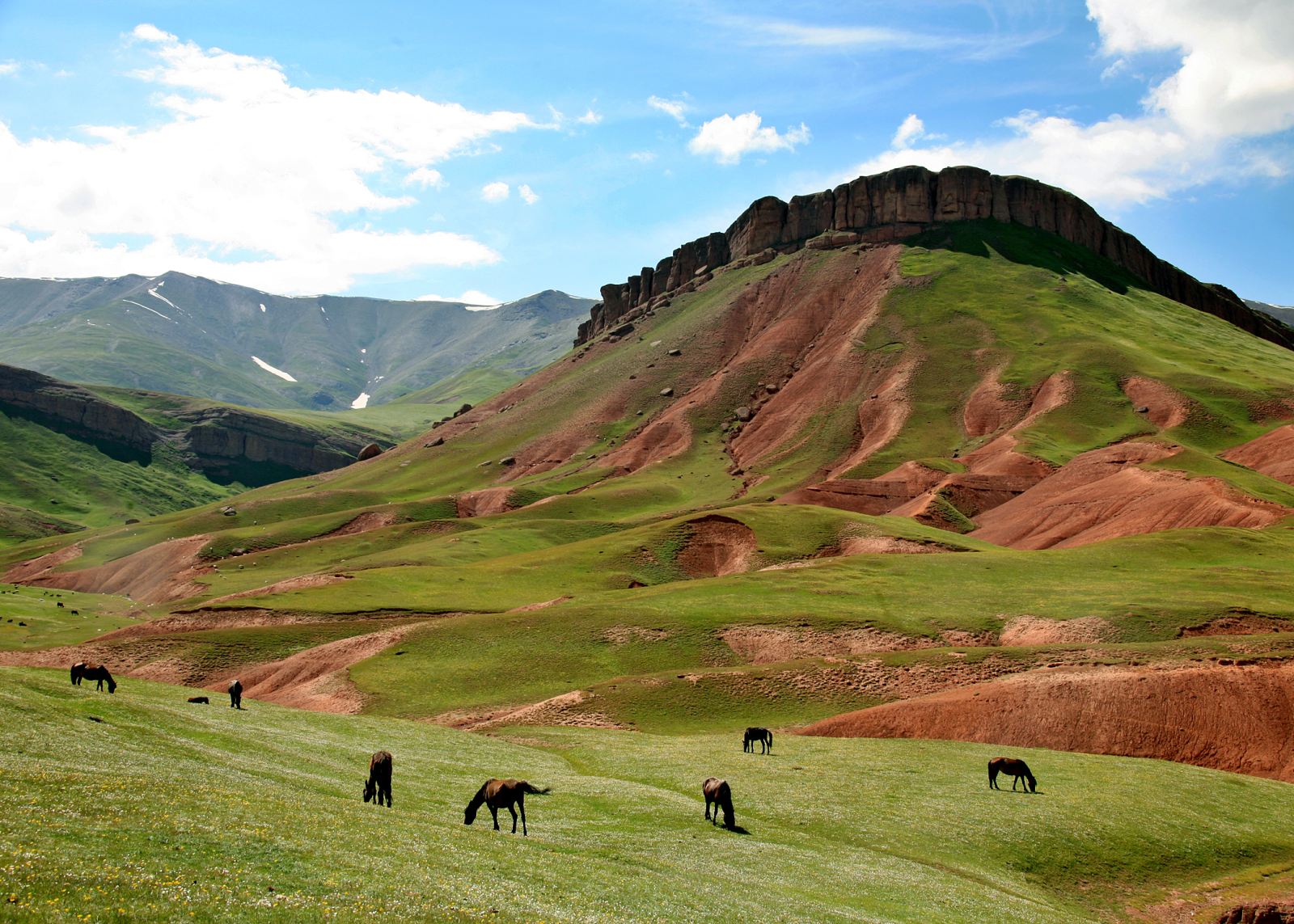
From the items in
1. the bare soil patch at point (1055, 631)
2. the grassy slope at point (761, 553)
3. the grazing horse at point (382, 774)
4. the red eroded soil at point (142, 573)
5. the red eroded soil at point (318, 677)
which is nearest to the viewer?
the grazing horse at point (382, 774)

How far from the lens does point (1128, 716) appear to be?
162 ft

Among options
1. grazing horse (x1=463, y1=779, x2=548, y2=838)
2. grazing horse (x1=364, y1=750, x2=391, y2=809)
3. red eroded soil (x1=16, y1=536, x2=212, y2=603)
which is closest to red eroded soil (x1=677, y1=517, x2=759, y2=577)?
red eroded soil (x1=16, y1=536, x2=212, y2=603)

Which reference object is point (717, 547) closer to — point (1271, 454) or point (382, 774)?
point (382, 774)

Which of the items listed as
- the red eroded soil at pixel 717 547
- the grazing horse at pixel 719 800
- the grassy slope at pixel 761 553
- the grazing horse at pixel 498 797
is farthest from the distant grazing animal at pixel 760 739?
the red eroded soil at pixel 717 547

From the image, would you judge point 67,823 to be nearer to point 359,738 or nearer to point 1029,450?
point 359,738

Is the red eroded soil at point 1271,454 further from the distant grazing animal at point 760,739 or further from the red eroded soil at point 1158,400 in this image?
the distant grazing animal at point 760,739

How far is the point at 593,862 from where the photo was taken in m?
24.4

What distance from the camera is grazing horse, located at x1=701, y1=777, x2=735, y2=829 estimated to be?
30891 mm

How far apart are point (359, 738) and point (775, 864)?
869 inches

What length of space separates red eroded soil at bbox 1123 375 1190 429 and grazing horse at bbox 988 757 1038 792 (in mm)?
129192

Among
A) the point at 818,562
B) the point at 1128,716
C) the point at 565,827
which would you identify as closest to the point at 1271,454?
the point at 818,562

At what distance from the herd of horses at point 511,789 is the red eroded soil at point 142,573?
3934 inches

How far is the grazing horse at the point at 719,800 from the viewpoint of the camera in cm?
3089

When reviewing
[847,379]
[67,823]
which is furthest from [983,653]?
[847,379]
